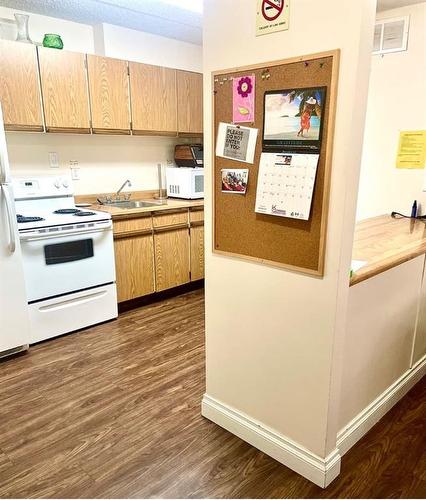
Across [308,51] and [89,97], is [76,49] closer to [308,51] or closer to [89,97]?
[89,97]

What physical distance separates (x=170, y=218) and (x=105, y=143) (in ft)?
3.30

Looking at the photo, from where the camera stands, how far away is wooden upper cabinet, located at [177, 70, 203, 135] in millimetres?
3861

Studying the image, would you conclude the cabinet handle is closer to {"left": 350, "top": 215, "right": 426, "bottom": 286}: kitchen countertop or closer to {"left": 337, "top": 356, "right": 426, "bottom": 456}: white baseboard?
{"left": 350, "top": 215, "right": 426, "bottom": 286}: kitchen countertop

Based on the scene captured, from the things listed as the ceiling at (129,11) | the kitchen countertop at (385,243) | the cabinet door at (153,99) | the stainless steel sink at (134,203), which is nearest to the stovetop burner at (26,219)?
the stainless steel sink at (134,203)

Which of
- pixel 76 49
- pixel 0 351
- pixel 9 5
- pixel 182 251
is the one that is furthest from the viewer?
pixel 182 251

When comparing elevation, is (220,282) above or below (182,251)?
above

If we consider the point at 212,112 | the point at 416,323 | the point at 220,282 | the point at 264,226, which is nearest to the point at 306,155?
the point at 264,226

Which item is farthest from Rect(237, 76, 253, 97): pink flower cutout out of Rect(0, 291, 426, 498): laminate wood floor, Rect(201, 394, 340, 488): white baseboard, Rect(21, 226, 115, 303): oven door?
Rect(21, 226, 115, 303): oven door

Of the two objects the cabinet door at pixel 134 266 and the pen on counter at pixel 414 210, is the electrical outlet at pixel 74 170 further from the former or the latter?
the pen on counter at pixel 414 210

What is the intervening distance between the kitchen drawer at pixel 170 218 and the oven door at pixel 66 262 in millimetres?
506

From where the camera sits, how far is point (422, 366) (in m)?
2.42

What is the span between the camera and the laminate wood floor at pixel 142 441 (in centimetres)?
164

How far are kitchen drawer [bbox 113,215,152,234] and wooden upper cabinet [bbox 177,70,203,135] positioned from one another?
3.62 feet

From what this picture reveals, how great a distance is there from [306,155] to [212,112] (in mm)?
497
